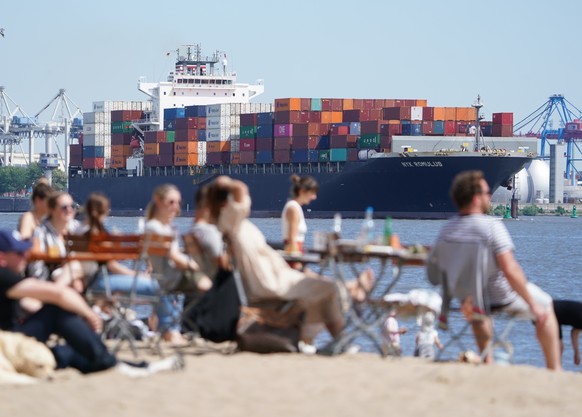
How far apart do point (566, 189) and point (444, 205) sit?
80677 mm

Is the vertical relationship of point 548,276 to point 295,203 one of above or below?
below

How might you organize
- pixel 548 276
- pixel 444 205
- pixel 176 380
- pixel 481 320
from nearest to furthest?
pixel 176 380 < pixel 481 320 < pixel 548 276 < pixel 444 205

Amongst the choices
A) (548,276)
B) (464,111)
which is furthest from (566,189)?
(548,276)

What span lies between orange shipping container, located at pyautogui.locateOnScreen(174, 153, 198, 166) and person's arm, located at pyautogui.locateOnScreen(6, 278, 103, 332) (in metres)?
72.8

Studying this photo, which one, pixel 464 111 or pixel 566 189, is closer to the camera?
pixel 464 111

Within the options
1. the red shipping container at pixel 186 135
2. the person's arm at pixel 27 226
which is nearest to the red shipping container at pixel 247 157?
the red shipping container at pixel 186 135

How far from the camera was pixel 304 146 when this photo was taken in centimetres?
7300

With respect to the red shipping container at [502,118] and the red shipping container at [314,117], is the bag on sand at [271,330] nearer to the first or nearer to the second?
the red shipping container at [314,117]

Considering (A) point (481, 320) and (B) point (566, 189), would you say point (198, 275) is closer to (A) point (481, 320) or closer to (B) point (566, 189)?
(A) point (481, 320)

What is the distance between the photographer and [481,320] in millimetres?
8188

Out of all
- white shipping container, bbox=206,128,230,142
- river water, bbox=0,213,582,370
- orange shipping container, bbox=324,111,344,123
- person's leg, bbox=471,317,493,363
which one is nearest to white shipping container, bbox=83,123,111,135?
white shipping container, bbox=206,128,230,142

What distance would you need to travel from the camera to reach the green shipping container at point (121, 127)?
8756 centimetres

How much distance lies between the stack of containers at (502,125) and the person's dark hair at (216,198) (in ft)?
215

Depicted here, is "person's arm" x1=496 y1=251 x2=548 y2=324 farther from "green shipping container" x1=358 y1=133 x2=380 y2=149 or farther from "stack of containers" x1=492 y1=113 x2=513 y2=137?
"stack of containers" x1=492 y1=113 x2=513 y2=137
